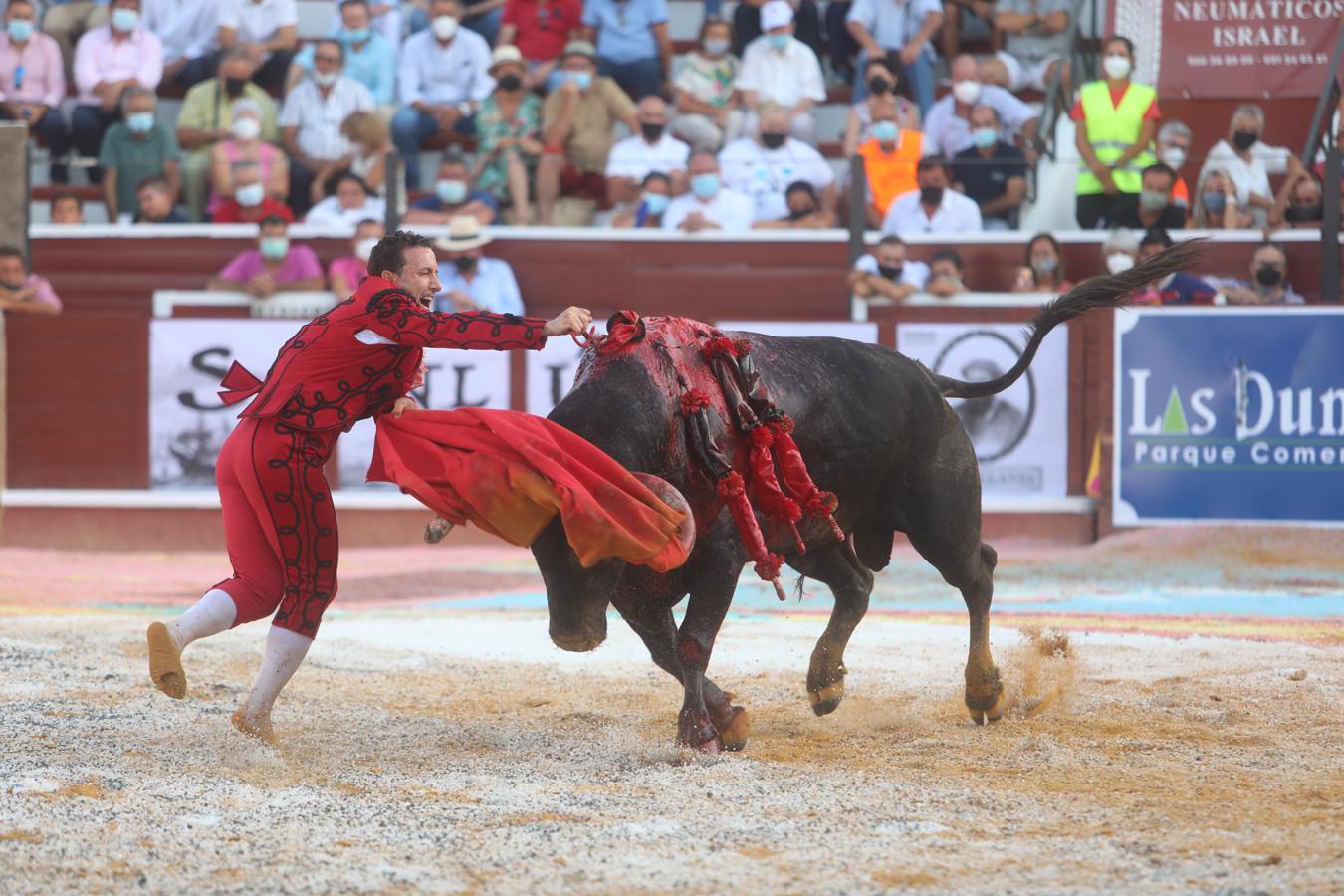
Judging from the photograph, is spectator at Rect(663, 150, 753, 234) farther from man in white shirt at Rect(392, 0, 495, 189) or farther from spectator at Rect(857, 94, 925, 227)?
man in white shirt at Rect(392, 0, 495, 189)

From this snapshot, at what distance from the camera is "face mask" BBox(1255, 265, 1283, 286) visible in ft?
35.9

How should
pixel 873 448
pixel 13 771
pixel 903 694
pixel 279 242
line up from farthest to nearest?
pixel 279 242 < pixel 903 694 < pixel 873 448 < pixel 13 771

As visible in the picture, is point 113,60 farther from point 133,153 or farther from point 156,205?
point 156,205

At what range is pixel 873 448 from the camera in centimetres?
524

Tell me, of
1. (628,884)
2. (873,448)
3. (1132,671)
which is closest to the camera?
(628,884)

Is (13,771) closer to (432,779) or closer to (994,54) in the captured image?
(432,779)

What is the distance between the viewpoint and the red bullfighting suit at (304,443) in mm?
4457

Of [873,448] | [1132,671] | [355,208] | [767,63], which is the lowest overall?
[1132,671]

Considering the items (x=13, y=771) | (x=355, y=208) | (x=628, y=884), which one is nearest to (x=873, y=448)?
(x=628, y=884)

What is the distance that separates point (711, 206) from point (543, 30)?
2.00 meters

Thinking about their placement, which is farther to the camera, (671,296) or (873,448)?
(671,296)

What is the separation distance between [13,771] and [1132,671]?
147 inches

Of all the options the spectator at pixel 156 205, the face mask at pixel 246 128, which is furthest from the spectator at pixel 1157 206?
the spectator at pixel 156 205

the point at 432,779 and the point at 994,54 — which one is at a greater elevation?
the point at 994,54
